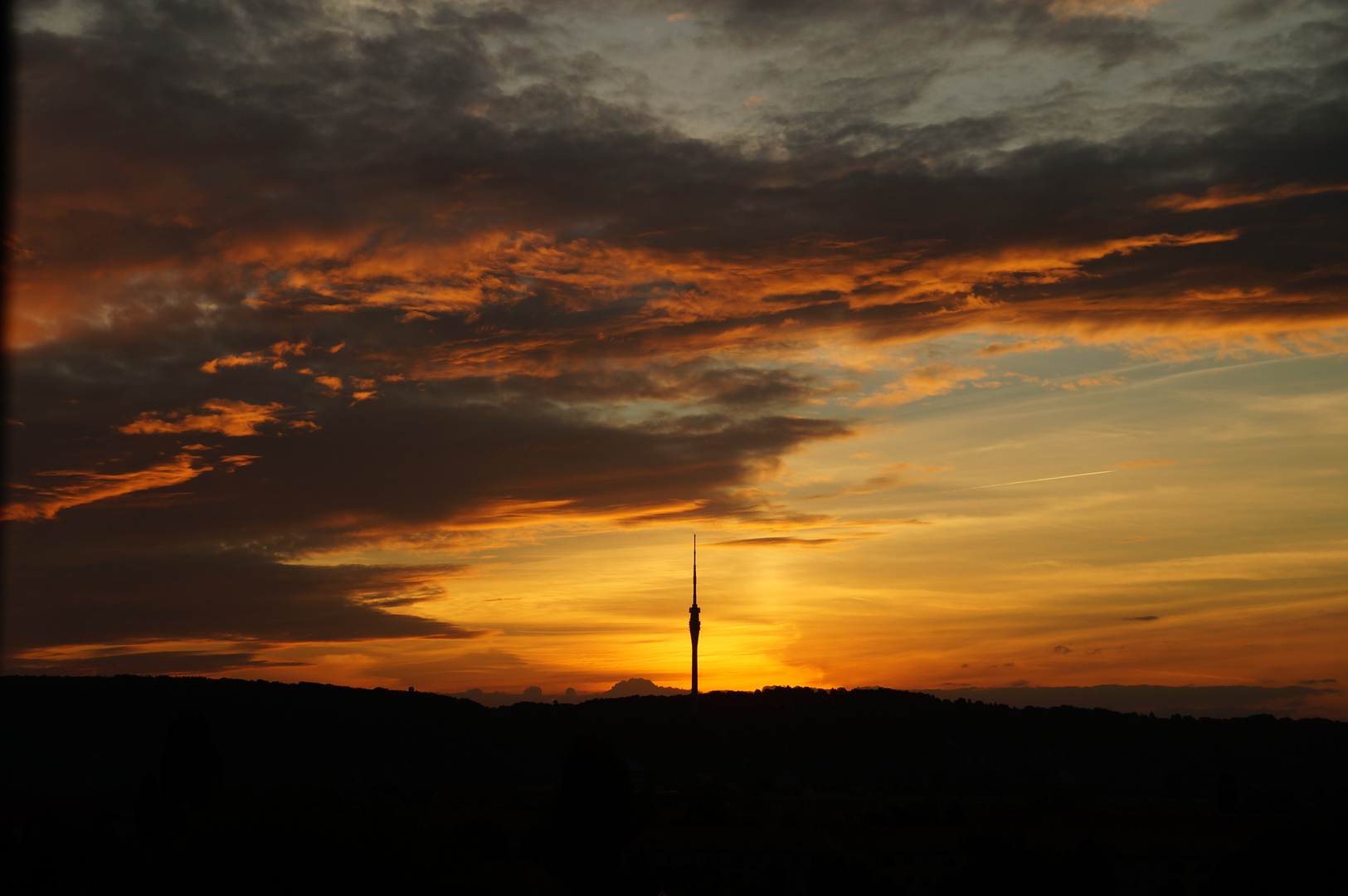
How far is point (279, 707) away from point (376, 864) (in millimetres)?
159667

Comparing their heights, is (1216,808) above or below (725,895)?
below

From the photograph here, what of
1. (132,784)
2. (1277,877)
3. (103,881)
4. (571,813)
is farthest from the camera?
(132,784)

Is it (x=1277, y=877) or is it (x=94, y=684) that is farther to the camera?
(x=94, y=684)

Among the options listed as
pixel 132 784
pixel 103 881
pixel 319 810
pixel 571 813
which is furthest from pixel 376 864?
pixel 132 784

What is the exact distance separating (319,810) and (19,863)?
49.8 meters

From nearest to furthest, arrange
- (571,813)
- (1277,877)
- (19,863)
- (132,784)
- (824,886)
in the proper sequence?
(1277,877) → (19,863) → (824,886) → (571,813) → (132,784)

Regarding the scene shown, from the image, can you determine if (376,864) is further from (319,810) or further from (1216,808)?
Answer: (1216,808)

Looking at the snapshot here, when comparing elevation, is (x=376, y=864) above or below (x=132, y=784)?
above

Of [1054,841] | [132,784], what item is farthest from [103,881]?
[132,784]

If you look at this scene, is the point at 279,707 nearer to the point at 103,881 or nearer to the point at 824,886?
the point at 824,886

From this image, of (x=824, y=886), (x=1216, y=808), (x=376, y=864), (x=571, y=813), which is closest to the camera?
(x=376, y=864)

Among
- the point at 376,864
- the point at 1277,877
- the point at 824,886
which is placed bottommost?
the point at 824,886

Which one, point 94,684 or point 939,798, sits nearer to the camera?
point 94,684

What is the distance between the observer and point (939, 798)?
646 feet
